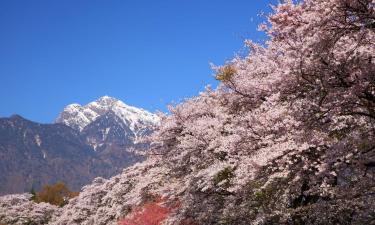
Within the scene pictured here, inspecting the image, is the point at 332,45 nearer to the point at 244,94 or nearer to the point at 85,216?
the point at 244,94

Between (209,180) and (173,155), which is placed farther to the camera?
(173,155)

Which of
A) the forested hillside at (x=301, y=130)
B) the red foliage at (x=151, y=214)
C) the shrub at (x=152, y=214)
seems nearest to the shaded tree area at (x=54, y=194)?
the shrub at (x=152, y=214)

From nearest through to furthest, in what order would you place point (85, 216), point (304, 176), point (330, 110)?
1. point (330, 110)
2. point (304, 176)
3. point (85, 216)

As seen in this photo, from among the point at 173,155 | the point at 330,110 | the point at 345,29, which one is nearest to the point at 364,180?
the point at 330,110

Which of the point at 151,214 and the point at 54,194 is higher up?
the point at 54,194

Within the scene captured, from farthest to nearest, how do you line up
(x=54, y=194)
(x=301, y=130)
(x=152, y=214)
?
(x=54, y=194) < (x=152, y=214) < (x=301, y=130)

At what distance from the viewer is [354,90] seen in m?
11.6

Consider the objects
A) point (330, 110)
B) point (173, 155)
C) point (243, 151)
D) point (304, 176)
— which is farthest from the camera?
point (173, 155)

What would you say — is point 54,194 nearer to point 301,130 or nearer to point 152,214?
point 152,214

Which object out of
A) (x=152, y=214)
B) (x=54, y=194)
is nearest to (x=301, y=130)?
(x=152, y=214)

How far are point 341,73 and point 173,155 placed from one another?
1308 cm

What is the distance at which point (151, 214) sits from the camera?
1099 inches

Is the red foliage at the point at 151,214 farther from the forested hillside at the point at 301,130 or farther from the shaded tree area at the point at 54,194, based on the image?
the shaded tree area at the point at 54,194

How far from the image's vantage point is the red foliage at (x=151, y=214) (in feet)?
88.4
